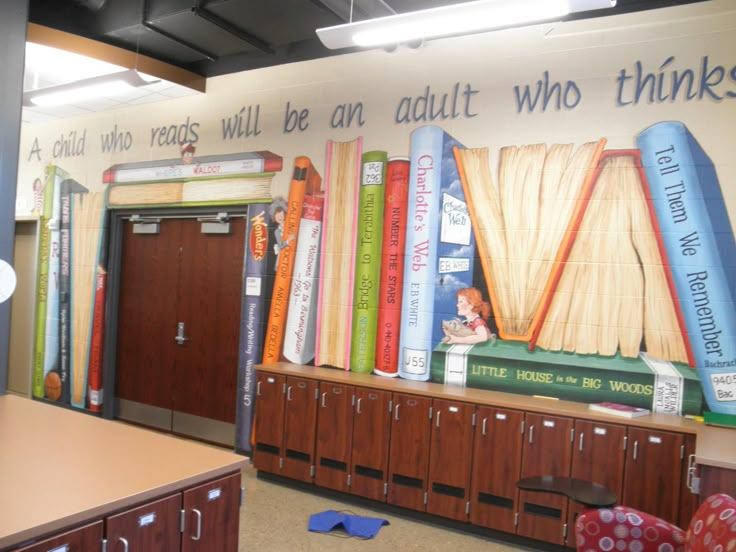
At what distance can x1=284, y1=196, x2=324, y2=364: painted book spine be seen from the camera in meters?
4.87

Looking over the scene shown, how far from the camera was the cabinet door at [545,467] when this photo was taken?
3.42 metres

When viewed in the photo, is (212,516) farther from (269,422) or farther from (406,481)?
(269,422)

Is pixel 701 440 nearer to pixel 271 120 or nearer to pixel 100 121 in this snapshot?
pixel 271 120

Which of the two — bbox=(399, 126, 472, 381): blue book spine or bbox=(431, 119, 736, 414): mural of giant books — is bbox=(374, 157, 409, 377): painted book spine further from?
bbox=(431, 119, 736, 414): mural of giant books

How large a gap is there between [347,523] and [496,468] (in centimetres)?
99

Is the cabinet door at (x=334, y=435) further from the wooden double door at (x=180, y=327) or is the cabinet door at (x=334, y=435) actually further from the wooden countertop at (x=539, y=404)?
the wooden double door at (x=180, y=327)

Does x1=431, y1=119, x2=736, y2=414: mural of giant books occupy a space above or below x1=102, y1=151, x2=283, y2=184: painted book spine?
below

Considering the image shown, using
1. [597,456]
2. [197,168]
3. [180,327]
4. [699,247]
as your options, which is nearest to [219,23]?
[197,168]

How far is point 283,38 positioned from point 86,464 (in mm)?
3721

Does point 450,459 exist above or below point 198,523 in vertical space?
below

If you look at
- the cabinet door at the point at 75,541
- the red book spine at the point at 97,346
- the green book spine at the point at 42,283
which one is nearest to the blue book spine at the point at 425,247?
the cabinet door at the point at 75,541

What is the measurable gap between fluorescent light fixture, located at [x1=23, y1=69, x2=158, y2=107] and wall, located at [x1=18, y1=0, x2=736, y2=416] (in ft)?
3.48

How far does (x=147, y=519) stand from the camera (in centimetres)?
197

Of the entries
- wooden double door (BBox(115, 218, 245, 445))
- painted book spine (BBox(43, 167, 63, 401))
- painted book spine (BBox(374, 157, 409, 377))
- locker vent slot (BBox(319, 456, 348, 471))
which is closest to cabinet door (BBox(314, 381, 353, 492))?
locker vent slot (BBox(319, 456, 348, 471))
